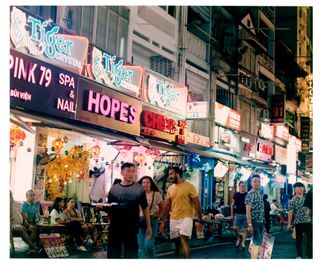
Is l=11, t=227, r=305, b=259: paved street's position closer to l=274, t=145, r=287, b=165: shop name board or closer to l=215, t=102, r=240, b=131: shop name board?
l=274, t=145, r=287, b=165: shop name board

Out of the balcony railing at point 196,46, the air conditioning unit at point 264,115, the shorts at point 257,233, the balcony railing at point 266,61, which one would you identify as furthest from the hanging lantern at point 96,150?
the balcony railing at point 266,61

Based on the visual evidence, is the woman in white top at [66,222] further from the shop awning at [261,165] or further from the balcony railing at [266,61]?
the balcony railing at [266,61]

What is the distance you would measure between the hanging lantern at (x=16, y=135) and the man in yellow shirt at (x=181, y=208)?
8.16ft

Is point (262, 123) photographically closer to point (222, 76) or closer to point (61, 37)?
point (222, 76)

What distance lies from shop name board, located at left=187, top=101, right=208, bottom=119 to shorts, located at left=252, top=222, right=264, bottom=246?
388cm

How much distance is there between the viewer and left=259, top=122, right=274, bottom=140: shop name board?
11820 millimetres

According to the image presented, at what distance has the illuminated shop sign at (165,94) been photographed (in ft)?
37.4

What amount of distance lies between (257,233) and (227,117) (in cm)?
565

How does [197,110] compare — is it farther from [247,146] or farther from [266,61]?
[266,61]

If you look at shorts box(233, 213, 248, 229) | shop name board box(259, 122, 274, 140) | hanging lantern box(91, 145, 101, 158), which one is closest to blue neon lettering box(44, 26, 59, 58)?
hanging lantern box(91, 145, 101, 158)

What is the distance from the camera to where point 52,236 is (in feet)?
25.5

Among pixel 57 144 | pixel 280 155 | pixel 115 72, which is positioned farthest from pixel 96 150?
pixel 280 155

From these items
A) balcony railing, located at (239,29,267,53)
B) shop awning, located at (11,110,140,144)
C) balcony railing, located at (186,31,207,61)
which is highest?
balcony railing, located at (239,29,267,53)
